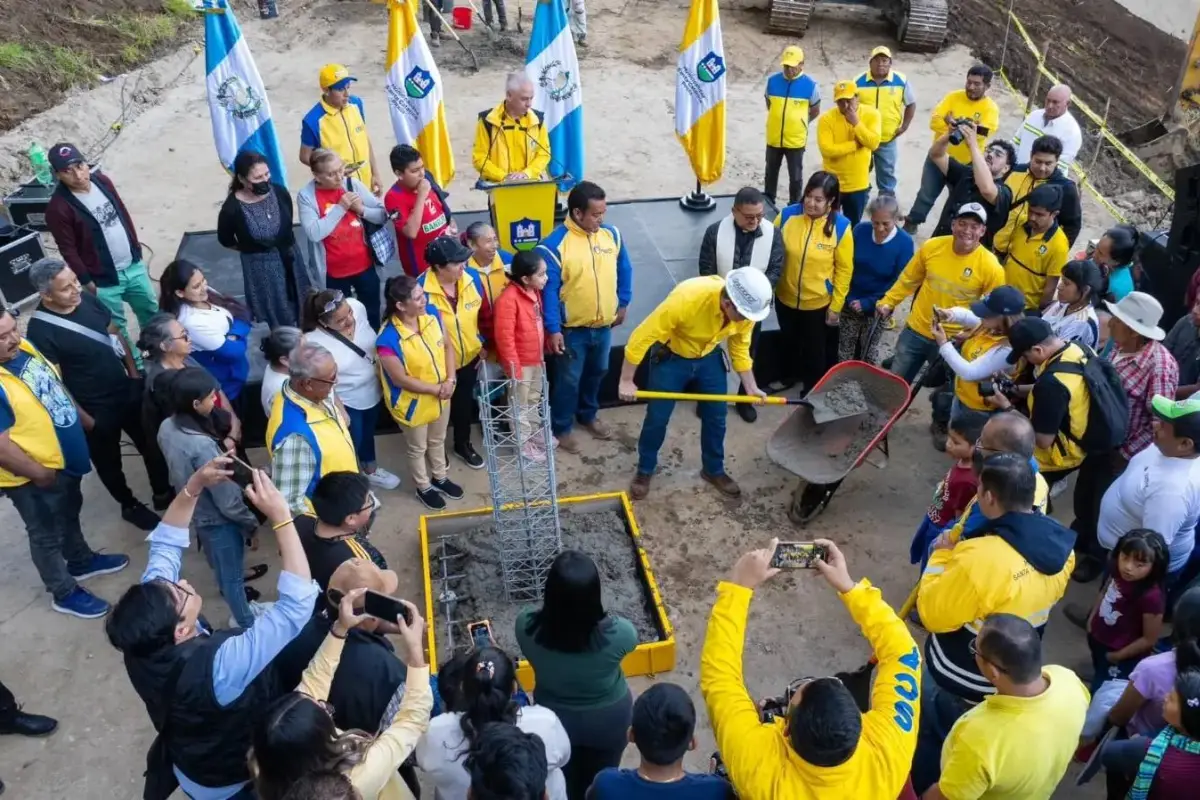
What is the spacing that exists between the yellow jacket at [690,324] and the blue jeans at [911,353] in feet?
4.62

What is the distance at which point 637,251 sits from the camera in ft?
27.2

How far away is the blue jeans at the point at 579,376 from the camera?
21.0 ft

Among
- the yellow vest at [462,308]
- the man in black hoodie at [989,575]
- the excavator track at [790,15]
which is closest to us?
the man in black hoodie at [989,575]

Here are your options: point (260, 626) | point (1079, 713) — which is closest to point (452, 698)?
point (260, 626)

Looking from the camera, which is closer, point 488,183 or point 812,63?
point 488,183

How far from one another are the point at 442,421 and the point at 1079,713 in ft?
13.2

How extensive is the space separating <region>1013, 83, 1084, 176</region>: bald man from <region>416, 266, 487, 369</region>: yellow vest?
16.6ft

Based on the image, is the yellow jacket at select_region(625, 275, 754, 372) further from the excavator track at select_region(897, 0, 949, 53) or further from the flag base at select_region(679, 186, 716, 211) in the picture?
the excavator track at select_region(897, 0, 949, 53)

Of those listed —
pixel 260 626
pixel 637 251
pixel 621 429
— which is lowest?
pixel 621 429

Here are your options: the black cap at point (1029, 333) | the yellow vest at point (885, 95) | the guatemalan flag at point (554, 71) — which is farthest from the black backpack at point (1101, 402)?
the guatemalan flag at point (554, 71)

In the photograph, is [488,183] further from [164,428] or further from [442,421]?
[164,428]

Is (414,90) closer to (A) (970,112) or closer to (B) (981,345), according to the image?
(A) (970,112)

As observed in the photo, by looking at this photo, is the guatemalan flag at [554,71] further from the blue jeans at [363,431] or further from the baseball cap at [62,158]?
the baseball cap at [62,158]

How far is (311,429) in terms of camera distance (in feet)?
14.6
